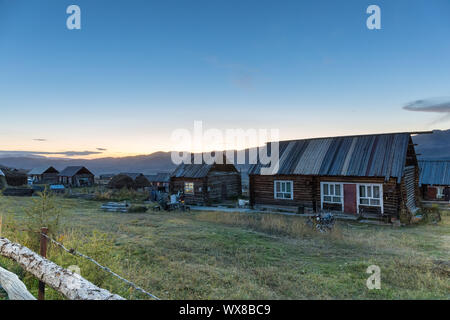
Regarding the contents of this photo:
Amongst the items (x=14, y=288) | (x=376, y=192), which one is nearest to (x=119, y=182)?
(x=376, y=192)

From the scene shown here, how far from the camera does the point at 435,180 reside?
24406 millimetres

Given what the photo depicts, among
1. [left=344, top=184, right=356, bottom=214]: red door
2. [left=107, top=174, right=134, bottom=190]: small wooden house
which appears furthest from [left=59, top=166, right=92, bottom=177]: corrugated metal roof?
[left=344, top=184, right=356, bottom=214]: red door

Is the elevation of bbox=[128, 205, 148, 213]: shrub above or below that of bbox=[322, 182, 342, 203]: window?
below

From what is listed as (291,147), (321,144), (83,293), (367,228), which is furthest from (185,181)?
(83,293)

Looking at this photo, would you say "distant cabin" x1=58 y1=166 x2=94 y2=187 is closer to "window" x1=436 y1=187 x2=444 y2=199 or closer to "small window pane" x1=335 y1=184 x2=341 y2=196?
"small window pane" x1=335 y1=184 x2=341 y2=196

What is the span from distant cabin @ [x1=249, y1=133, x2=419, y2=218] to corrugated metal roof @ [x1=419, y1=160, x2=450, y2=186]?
456cm

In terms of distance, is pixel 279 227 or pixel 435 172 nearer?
pixel 279 227

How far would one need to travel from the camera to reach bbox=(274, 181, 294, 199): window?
2083 cm

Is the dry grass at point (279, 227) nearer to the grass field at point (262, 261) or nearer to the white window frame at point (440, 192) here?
the grass field at point (262, 261)

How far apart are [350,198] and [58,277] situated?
60.0ft

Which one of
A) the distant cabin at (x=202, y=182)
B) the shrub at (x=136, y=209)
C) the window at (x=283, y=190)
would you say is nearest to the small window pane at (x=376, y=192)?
the window at (x=283, y=190)

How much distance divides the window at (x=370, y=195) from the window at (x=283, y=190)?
5091 mm

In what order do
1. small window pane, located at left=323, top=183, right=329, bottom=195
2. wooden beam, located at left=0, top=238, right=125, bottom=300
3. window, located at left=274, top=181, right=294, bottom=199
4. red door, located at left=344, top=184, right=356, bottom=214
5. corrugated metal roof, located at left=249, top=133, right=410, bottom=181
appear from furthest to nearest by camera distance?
window, located at left=274, top=181, right=294, bottom=199 < small window pane, located at left=323, top=183, right=329, bottom=195 < red door, located at left=344, top=184, right=356, bottom=214 < corrugated metal roof, located at left=249, top=133, right=410, bottom=181 < wooden beam, located at left=0, top=238, right=125, bottom=300

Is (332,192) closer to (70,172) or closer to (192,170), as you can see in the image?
(192,170)
